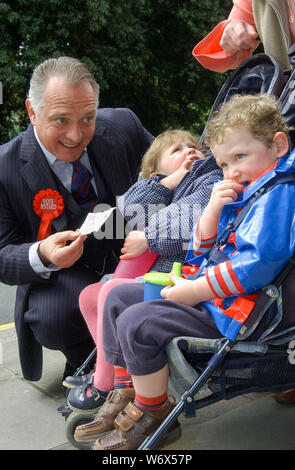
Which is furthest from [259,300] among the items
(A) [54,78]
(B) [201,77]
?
(B) [201,77]

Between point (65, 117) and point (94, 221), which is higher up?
point (65, 117)

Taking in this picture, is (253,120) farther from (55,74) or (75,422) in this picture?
(75,422)

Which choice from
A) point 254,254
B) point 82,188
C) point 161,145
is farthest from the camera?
point 82,188

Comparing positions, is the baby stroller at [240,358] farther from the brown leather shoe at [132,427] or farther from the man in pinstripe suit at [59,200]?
the man in pinstripe suit at [59,200]

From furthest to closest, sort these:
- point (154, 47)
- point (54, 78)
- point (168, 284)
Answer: point (154, 47)
point (54, 78)
point (168, 284)

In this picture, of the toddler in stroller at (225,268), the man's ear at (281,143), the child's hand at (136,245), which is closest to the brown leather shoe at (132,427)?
the toddler in stroller at (225,268)

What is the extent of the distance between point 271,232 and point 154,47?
1507 centimetres

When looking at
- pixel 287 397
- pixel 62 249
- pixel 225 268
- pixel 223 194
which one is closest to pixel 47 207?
pixel 62 249

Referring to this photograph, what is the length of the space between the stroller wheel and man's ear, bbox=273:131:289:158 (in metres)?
1.31

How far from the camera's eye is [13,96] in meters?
13.0

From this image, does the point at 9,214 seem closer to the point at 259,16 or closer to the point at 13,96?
the point at 259,16

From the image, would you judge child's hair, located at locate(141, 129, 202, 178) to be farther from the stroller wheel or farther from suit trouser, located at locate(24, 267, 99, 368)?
the stroller wheel

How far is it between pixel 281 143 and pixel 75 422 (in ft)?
4.65

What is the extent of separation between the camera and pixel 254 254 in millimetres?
1791
